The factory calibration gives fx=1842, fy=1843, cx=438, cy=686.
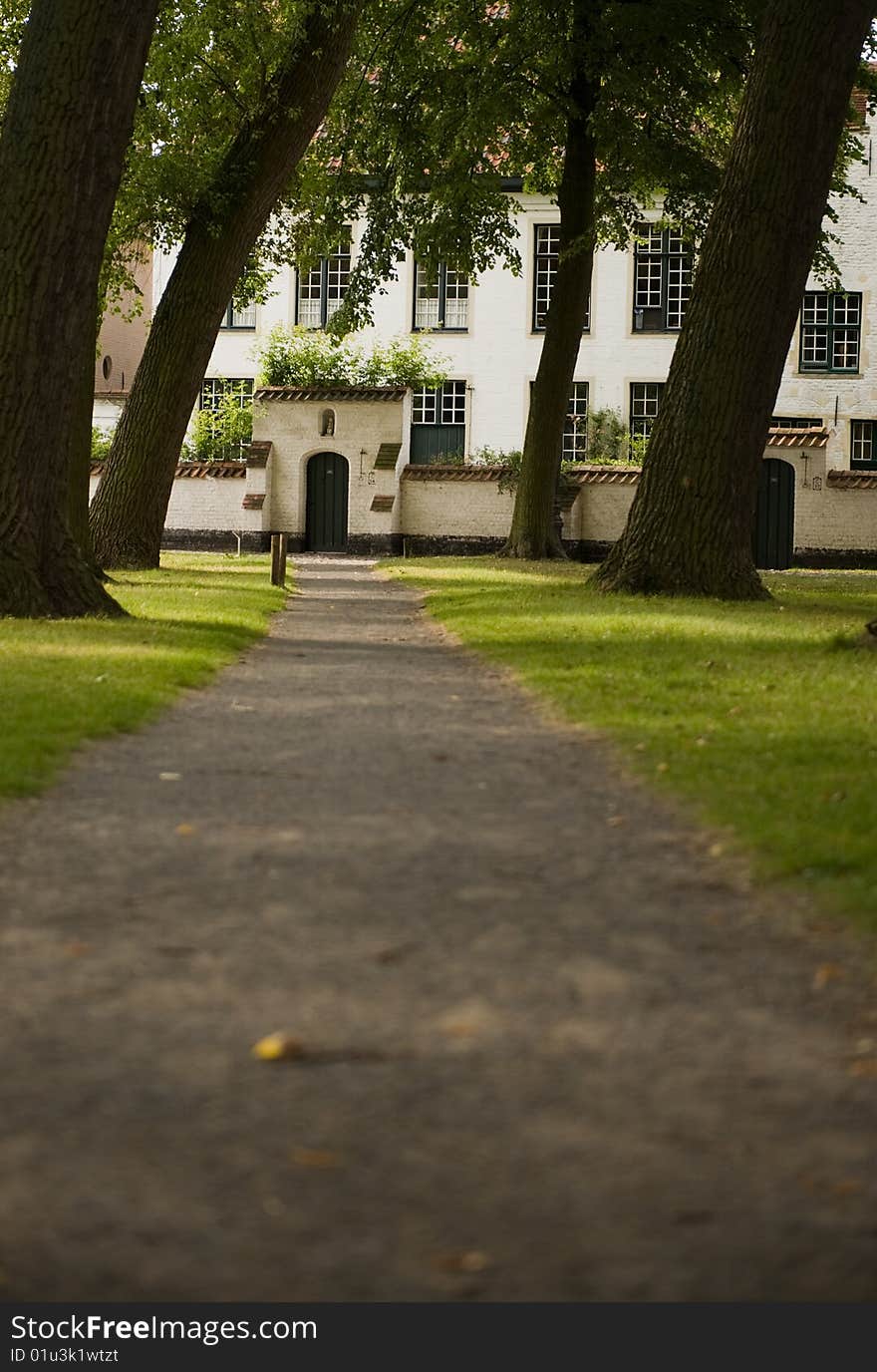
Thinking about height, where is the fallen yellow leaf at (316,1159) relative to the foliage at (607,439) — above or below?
below

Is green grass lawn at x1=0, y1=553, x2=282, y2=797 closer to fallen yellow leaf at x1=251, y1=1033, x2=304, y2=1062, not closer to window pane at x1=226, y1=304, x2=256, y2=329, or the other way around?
fallen yellow leaf at x1=251, y1=1033, x2=304, y2=1062

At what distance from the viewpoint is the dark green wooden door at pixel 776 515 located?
44.1 meters

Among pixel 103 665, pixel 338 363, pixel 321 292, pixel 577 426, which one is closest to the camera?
pixel 103 665

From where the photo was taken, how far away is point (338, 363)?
163ft

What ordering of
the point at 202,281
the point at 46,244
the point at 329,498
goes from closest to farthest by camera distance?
the point at 46,244
the point at 202,281
the point at 329,498

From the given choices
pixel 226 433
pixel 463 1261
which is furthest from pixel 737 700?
pixel 226 433

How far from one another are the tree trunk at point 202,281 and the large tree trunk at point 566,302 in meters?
6.23

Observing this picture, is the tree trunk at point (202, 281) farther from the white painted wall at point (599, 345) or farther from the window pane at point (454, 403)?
the window pane at point (454, 403)

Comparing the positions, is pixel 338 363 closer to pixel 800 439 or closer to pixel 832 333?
pixel 800 439

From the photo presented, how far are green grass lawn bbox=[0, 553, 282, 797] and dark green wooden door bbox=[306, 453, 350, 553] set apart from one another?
26229 mm

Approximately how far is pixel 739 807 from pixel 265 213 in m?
20.2

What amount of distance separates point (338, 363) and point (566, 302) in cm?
1805

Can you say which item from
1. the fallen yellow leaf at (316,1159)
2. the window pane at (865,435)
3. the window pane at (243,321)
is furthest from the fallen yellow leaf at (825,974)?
the window pane at (243,321)

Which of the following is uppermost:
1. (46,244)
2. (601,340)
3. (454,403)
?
(601,340)
